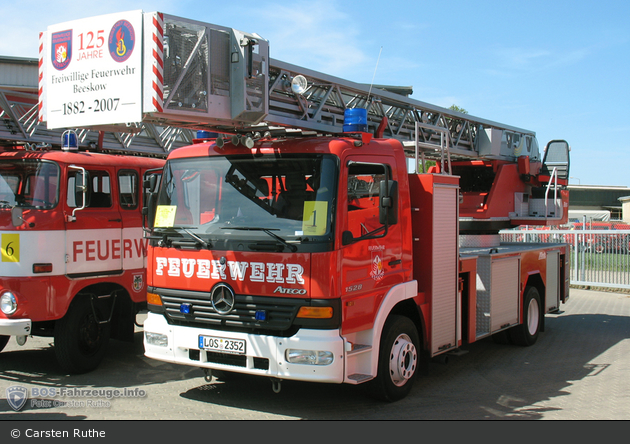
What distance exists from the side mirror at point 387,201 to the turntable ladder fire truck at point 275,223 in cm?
2

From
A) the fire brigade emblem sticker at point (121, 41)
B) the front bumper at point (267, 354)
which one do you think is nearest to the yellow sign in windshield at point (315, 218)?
the front bumper at point (267, 354)

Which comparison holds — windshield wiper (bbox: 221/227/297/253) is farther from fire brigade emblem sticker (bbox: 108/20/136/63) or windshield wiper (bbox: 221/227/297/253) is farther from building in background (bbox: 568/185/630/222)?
building in background (bbox: 568/185/630/222)

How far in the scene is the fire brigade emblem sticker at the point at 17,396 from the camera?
18.4 ft

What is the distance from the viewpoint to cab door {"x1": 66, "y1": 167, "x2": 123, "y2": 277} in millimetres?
6586

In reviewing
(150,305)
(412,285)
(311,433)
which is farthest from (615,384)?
(150,305)

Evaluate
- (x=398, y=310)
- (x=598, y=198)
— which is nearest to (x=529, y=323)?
(x=398, y=310)

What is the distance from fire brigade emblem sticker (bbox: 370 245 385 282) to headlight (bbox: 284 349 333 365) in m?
0.91

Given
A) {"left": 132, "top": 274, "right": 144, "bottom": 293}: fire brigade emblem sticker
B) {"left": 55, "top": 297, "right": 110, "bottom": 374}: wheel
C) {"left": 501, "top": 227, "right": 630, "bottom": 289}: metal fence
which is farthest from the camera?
{"left": 501, "top": 227, "right": 630, "bottom": 289}: metal fence

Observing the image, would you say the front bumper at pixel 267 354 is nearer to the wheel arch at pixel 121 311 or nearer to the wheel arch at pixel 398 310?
the wheel arch at pixel 398 310

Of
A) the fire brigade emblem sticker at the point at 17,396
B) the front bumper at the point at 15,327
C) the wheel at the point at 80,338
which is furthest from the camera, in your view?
the wheel at the point at 80,338

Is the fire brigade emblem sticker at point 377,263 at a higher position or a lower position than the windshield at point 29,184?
lower

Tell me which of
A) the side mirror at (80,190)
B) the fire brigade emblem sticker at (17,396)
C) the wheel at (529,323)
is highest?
the side mirror at (80,190)

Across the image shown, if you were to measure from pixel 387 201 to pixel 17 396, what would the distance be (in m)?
4.18

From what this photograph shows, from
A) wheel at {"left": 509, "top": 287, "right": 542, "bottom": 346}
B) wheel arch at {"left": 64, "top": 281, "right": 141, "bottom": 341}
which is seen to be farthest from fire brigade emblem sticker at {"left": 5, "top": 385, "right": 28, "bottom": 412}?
wheel at {"left": 509, "top": 287, "right": 542, "bottom": 346}
